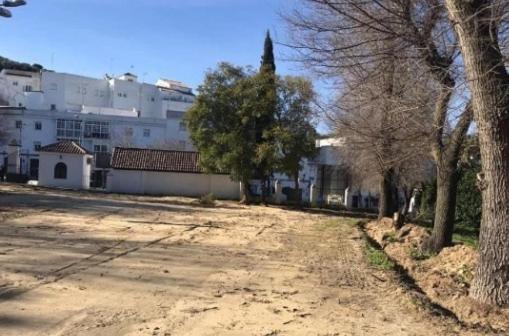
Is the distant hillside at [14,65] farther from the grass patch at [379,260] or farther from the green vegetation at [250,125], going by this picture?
the grass patch at [379,260]

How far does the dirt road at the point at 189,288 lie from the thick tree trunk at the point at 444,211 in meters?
2.09

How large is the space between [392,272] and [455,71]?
447 cm

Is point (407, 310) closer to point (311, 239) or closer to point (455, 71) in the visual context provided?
point (455, 71)

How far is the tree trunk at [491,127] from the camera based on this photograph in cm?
883

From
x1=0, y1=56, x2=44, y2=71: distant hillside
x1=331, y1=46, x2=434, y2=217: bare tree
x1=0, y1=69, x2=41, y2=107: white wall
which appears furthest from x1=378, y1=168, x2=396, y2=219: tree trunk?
x1=0, y1=56, x2=44, y2=71: distant hillside

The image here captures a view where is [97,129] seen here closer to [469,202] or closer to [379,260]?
[469,202]

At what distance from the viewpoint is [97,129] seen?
8450cm

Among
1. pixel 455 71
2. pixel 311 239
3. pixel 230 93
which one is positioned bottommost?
pixel 311 239

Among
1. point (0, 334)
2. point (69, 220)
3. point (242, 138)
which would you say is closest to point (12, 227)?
point (69, 220)

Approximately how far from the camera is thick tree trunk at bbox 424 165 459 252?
1617cm

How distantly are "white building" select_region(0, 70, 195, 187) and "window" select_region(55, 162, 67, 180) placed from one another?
13.9m

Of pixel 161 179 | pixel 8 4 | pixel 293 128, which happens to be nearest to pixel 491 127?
pixel 8 4

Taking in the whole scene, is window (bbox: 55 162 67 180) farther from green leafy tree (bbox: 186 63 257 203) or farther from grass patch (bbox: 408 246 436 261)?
grass patch (bbox: 408 246 436 261)

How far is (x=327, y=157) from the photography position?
60.4 m
